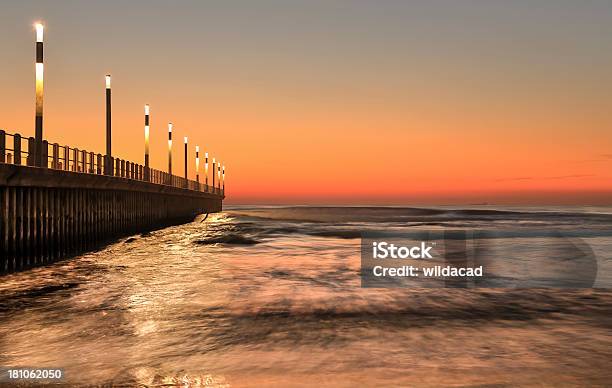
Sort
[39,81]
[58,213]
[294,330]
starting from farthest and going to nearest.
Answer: [58,213]
[39,81]
[294,330]

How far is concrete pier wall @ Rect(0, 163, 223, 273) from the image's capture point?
25.1 meters

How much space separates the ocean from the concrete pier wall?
3.21 m

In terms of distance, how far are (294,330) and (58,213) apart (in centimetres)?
2178

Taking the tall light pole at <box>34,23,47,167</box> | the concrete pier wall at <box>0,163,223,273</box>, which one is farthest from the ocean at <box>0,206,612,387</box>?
the tall light pole at <box>34,23,47,167</box>

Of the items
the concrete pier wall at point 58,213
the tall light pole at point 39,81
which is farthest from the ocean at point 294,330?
the tall light pole at point 39,81

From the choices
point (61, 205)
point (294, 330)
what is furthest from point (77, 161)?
point (294, 330)

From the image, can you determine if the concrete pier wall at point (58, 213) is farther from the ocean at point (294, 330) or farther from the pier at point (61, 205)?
the ocean at point (294, 330)

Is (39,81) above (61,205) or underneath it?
above

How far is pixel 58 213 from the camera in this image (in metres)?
31.2

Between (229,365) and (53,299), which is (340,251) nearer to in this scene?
(53,299)

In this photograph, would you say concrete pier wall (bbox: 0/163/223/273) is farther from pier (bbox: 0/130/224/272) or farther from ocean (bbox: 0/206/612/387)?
ocean (bbox: 0/206/612/387)

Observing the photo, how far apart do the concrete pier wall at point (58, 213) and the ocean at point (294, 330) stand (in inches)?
126

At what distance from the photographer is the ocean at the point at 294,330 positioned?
9172 mm

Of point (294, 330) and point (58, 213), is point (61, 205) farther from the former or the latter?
point (294, 330)
